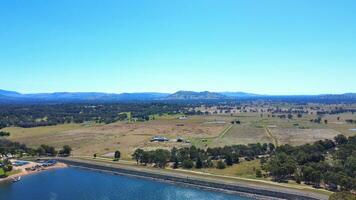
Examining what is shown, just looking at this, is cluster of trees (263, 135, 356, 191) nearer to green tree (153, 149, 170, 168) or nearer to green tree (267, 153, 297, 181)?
green tree (267, 153, 297, 181)

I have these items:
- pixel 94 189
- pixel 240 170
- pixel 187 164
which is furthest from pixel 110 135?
pixel 240 170

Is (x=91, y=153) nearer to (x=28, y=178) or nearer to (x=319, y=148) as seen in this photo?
(x=28, y=178)

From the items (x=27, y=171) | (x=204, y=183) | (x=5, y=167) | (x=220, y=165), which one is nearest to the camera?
(x=204, y=183)

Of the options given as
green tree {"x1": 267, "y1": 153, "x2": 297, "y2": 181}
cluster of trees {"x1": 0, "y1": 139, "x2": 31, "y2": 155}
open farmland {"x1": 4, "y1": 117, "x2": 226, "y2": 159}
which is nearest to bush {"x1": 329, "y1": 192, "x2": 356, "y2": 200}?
green tree {"x1": 267, "y1": 153, "x2": 297, "y2": 181}

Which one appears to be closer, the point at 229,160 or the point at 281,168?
the point at 281,168

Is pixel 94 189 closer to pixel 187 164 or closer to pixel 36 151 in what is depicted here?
pixel 187 164

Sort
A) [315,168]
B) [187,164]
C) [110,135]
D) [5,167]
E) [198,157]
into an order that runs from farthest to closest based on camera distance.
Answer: [110,135] → [198,157] → [187,164] → [5,167] → [315,168]

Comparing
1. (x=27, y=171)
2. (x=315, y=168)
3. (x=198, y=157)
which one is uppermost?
(x=315, y=168)
